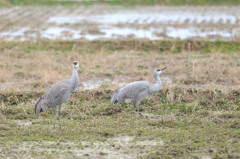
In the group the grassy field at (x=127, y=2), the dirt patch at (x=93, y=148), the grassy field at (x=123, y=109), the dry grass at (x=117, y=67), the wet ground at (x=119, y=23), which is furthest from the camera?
the grassy field at (x=127, y=2)

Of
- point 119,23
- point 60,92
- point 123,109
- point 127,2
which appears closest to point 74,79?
point 60,92

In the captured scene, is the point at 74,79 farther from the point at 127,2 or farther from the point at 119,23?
the point at 127,2

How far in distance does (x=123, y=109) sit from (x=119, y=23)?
1876 cm

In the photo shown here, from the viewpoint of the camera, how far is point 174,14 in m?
33.9

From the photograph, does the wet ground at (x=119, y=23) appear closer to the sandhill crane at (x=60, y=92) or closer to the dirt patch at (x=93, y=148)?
the sandhill crane at (x=60, y=92)

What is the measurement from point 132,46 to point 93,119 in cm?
→ 1012

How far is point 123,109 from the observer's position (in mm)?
10211

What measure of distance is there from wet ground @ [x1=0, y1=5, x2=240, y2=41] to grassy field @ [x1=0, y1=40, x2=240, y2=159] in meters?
5.32

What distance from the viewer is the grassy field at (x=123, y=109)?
7.53 m

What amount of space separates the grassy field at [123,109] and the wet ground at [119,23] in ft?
17.5

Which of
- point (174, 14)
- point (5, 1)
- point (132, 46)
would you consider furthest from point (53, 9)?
point (132, 46)

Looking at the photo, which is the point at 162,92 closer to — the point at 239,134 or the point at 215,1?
the point at 239,134

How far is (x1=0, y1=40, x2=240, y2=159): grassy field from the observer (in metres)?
7.53

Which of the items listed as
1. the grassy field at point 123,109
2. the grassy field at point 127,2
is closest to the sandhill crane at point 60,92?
the grassy field at point 123,109
